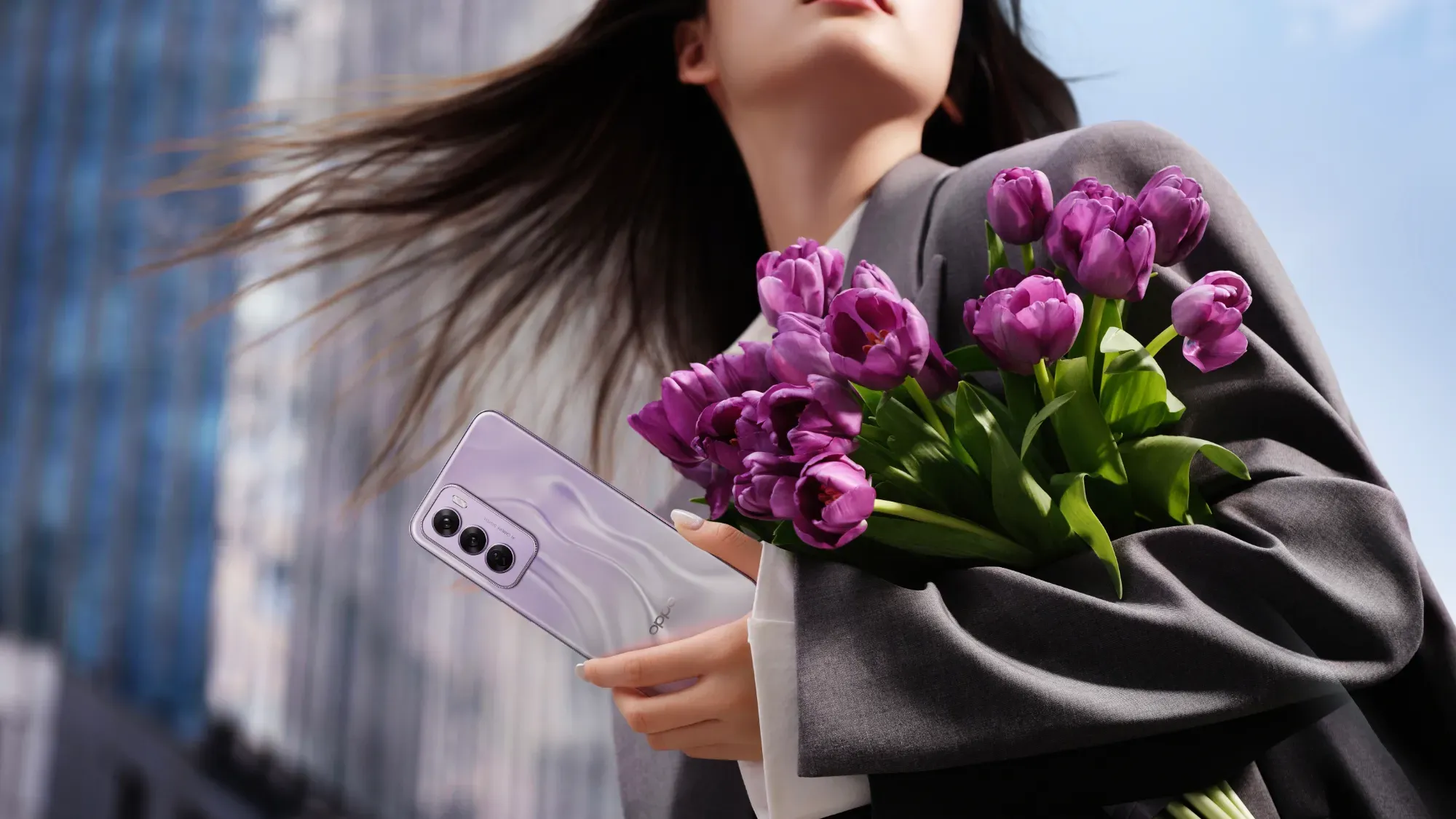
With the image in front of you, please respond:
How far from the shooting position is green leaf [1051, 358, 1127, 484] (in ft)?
1.20

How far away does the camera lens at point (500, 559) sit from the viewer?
0.47 m

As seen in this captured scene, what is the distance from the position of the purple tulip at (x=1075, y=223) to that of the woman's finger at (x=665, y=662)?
0.18 m

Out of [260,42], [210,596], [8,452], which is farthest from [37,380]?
[260,42]

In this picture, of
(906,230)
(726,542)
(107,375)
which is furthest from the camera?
(107,375)

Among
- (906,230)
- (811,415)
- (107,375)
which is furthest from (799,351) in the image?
(107,375)

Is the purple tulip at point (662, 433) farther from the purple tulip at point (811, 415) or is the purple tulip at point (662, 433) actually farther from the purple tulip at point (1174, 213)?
the purple tulip at point (1174, 213)

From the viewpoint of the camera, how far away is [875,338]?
34 cm

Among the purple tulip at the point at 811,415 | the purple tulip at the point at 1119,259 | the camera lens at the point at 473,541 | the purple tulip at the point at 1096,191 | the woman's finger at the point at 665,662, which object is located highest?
the purple tulip at the point at 1096,191

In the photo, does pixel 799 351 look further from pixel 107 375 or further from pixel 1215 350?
pixel 107 375

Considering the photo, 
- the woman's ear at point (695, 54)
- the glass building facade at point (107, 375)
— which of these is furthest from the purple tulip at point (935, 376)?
the glass building facade at point (107, 375)

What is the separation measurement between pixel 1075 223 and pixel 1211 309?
5cm

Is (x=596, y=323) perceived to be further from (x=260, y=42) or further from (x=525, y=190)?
(x=260, y=42)

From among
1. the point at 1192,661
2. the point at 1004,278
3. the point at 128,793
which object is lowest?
the point at 128,793

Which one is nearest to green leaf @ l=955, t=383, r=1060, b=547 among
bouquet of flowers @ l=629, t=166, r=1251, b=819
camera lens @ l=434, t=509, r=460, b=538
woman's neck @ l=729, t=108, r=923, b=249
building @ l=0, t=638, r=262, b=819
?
bouquet of flowers @ l=629, t=166, r=1251, b=819
